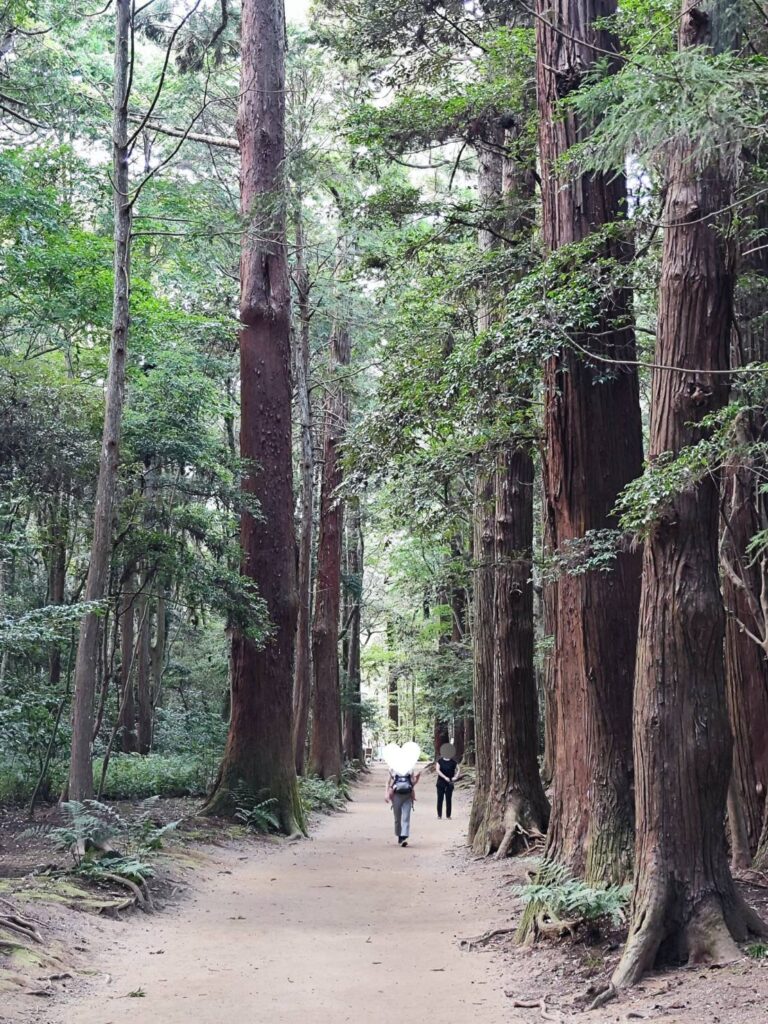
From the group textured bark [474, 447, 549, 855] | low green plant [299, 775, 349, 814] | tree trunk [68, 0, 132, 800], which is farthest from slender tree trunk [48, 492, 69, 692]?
low green plant [299, 775, 349, 814]

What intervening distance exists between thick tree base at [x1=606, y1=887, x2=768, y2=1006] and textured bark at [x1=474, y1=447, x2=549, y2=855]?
21.3 ft

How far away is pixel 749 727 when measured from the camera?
9070 mm

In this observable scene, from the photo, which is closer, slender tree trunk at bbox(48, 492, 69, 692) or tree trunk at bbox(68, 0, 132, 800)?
tree trunk at bbox(68, 0, 132, 800)

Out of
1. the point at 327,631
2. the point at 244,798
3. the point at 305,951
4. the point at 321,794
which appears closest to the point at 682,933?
the point at 305,951

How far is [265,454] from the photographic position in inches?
577

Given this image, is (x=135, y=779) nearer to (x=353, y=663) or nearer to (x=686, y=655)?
(x=686, y=655)

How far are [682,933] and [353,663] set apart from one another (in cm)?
2990

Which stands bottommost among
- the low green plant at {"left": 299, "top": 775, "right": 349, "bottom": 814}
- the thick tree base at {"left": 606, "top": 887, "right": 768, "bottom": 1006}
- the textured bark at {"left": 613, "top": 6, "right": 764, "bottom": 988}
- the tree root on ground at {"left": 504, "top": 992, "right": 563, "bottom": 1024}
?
the low green plant at {"left": 299, "top": 775, "right": 349, "bottom": 814}

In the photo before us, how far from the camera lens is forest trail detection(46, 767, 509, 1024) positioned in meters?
5.40

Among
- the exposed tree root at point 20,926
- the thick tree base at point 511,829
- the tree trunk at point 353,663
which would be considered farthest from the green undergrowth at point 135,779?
the tree trunk at point 353,663

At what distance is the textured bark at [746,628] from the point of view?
8.45 metres

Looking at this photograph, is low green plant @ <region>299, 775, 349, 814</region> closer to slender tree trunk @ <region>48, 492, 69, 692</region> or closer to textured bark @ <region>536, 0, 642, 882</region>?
slender tree trunk @ <region>48, 492, 69, 692</region>

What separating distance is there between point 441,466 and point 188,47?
1173 centimetres

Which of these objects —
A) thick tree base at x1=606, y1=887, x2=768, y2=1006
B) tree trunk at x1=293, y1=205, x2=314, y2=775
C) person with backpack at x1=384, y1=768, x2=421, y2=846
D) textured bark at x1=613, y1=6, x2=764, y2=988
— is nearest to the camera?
thick tree base at x1=606, y1=887, x2=768, y2=1006
